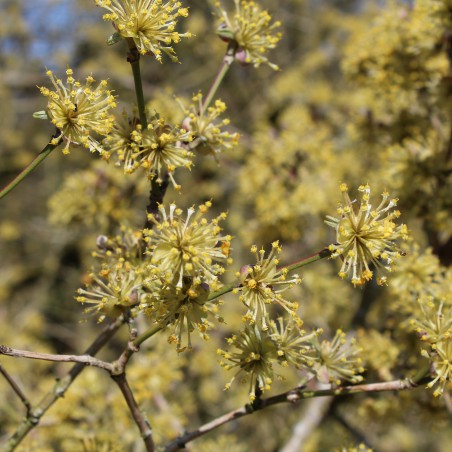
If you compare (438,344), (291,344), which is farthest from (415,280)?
(291,344)

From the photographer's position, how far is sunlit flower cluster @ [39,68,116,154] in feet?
4.54

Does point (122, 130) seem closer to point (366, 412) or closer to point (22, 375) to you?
point (366, 412)

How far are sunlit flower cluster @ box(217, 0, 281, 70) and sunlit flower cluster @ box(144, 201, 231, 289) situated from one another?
0.72 meters

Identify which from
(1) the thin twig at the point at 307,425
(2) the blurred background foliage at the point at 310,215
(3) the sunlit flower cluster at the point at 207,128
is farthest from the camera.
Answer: (1) the thin twig at the point at 307,425

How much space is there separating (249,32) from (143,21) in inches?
20.1

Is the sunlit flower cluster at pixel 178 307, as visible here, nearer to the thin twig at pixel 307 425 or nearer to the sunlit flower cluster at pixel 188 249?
the sunlit flower cluster at pixel 188 249

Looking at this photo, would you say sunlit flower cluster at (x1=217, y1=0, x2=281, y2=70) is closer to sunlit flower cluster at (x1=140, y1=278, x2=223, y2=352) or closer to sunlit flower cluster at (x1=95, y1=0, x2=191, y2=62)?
sunlit flower cluster at (x1=95, y1=0, x2=191, y2=62)

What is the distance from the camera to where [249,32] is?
1790 mm

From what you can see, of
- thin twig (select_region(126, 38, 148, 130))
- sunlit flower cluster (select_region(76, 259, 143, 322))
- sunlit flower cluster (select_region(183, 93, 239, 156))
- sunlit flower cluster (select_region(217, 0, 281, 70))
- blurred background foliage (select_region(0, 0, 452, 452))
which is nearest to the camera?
thin twig (select_region(126, 38, 148, 130))

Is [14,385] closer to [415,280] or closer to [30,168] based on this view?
[30,168]

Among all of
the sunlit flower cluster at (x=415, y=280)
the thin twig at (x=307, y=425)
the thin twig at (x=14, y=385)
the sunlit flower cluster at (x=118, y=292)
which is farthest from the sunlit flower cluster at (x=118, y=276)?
the thin twig at (x=307, y=425)

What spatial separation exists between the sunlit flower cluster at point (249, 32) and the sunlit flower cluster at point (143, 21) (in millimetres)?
368

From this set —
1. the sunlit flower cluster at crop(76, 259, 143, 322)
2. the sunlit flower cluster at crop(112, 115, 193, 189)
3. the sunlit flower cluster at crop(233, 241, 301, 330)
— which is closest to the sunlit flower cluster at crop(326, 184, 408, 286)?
the sunlit flower cluster at crop(233, 241, 301, 330)

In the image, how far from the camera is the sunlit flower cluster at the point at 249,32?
1.77m
